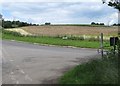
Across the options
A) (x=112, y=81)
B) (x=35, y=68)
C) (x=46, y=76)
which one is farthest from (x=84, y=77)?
(x=35, y=68)

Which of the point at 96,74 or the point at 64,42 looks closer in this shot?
the point at 96,74

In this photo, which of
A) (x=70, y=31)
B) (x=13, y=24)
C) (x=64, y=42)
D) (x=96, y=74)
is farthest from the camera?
(x=13, y=24)

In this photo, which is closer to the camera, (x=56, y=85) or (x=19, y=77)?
(x=56, y=85)

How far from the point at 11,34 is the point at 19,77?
41.4 m

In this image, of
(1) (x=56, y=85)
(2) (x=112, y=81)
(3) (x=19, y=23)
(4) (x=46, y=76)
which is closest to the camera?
(2) (x=112, y=81)

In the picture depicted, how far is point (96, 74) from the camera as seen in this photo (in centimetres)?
1262

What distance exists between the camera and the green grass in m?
11.8

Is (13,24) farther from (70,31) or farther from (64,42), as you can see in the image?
(64,42)

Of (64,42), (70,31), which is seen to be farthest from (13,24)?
(64,42)

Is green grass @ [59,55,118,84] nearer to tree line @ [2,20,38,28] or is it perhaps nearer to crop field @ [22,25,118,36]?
crop field @ [22,25,118,36]

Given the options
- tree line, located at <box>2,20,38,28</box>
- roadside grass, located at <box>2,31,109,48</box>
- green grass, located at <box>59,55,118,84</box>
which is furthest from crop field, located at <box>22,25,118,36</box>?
green grass, located at <box>59,55,118,84</box>

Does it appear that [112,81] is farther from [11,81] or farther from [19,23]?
[19,23]

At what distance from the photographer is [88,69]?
14.2m

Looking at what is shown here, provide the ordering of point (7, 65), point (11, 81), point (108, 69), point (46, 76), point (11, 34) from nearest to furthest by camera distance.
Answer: point (108, 69), point (11, 81), point (46, 76), point (7, 65), point (11, 34)
